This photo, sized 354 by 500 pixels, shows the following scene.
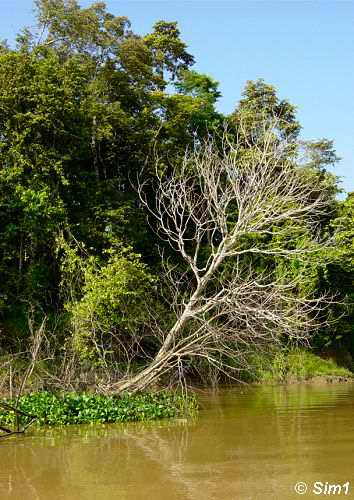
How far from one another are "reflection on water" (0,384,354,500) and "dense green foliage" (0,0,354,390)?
3.04 m

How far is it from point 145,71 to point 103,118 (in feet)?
9.35

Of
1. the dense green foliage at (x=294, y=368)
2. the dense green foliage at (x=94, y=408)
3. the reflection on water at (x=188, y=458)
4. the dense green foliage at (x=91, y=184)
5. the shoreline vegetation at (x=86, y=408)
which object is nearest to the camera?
the reflection on water at (x=188, y=458)

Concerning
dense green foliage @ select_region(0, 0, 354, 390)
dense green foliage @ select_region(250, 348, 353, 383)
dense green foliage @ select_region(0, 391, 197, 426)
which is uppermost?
dense green foliage @ select_region(0, 0, 354, 390)

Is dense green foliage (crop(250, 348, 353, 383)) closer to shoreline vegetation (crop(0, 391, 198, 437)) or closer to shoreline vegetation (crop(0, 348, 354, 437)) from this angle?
shoreline vegetation (crop(0, 348, 354, 437))

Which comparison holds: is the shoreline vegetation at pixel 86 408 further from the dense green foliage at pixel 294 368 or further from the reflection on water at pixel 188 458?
the dense green foliage at pixel 294 368

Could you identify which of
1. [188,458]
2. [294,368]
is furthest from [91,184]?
[188,458]

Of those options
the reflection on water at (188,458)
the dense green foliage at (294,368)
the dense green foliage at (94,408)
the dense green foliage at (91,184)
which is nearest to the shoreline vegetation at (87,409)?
the dense green foliage at (94,408)

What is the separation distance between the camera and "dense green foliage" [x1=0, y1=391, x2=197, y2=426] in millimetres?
10797

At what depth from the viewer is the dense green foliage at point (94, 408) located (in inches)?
425

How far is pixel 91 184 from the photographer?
19438 mm

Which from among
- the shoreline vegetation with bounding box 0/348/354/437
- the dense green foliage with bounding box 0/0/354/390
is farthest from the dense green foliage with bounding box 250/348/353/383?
the shoreline vegetation with bounding box 0/348/354/437

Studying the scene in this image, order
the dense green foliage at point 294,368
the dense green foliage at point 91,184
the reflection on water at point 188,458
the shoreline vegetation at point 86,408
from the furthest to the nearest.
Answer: the dense green foliage at point 294,368 → the dense green foliage at point 91,184 → the shoreline vegetation at point 86,408 → the reflection on water at point 188,458

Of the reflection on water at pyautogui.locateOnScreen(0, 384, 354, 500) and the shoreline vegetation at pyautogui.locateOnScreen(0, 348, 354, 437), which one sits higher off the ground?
the shoreline vegetation at pyautogui.locateOnScreen(0, 348, 354, 437)

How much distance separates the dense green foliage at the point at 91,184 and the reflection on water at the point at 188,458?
304cm
